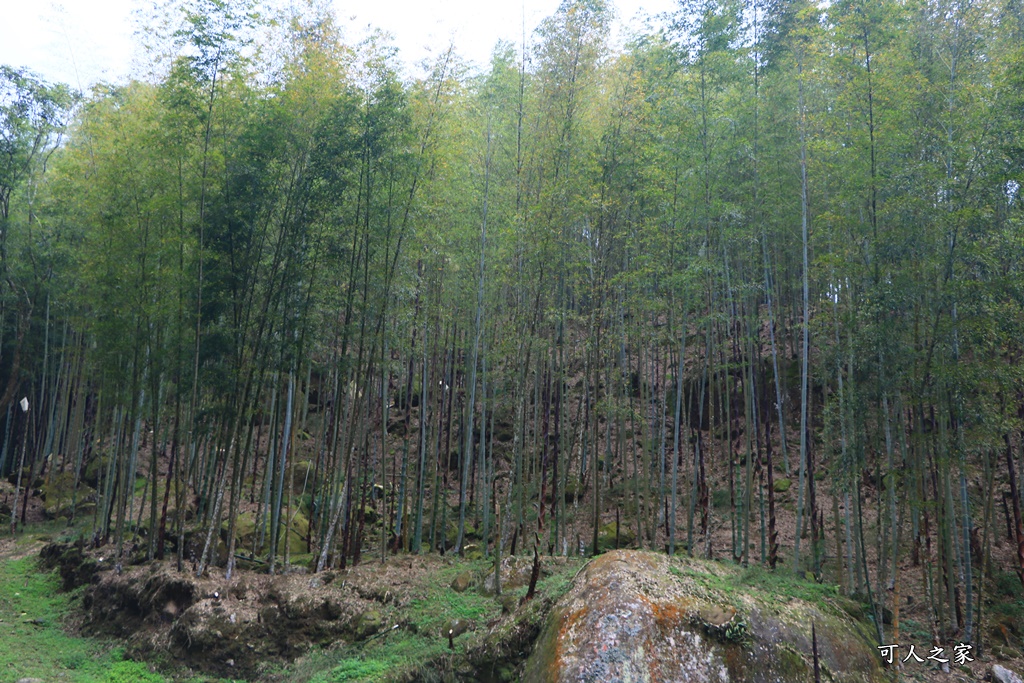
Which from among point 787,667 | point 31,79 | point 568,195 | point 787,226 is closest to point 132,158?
point 31,79

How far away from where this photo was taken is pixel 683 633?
14.7ft

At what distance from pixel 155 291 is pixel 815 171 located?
27.8 feet

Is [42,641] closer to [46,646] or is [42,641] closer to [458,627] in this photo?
[46,646]

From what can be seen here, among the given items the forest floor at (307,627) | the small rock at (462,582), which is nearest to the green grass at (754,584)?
the forest floor at (307,627)

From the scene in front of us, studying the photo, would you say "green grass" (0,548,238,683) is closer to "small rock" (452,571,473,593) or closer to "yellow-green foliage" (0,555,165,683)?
"yellow-green foliage" (0,555,165,683)

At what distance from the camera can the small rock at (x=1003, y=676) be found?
5.76 meters

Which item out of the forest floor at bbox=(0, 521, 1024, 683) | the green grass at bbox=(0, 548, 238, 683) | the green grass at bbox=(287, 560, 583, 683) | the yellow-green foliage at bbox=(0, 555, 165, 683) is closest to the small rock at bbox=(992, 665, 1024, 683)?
the forest floor at bbox=(0, 521, 1024, 683)

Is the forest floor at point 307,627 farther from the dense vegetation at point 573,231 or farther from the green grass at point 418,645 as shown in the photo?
the dense vegetation at point 573,231

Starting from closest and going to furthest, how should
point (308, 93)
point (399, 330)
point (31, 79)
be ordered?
point (308, 93) < point (399, 330) < point (31, 79)

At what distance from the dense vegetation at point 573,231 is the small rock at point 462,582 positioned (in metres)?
0.89

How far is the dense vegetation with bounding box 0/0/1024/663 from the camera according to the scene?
6301 millimetres

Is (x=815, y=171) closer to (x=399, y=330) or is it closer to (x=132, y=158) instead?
(x=399, y=330)


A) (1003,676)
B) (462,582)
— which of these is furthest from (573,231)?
(1003,676)

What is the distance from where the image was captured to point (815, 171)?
26.2ft
